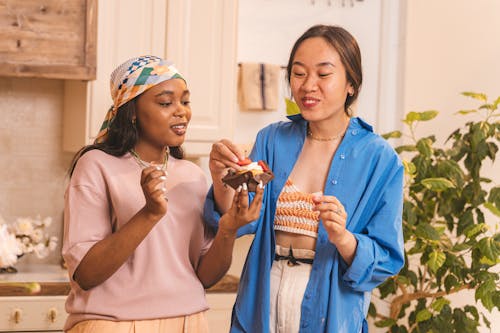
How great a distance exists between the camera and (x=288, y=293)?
1696mm

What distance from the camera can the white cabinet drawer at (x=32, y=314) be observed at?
282cm

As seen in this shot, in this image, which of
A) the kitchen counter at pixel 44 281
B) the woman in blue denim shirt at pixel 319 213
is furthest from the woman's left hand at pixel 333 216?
the kitchen counter at pixel 44 281

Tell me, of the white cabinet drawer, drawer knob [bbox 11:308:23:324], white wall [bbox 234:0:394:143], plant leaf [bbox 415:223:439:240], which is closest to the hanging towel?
white wall [bbox 234:0:394:143]

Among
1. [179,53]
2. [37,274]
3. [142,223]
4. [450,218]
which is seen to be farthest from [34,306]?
[450,218]

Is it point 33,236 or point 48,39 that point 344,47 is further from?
point 33,236

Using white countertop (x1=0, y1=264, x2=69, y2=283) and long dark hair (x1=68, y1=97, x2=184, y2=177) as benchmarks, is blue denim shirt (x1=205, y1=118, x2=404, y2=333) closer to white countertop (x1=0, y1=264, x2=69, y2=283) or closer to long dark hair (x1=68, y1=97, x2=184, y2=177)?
long dark hair (x1=68, y1=97, x2=184, y2=177)

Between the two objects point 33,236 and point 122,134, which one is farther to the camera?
point 33,236

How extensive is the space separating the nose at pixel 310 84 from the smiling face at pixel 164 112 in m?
0.27

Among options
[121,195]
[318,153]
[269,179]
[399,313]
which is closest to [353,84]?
[318,153]

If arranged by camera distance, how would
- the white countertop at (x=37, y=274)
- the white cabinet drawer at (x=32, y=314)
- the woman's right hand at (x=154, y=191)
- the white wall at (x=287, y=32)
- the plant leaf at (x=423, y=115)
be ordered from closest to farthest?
the woman's right hand at (x=154, y=191) < the white cabinet drawer at (x=32, y=314) < the white countertop at (x=37, y=274) < the plant leaf at (x=423, y=115) < the white wall at (x=287, y=32)

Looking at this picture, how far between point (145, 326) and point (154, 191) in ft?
0.98

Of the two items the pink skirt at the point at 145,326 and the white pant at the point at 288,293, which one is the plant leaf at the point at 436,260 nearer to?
the white pant at the point at 288,293

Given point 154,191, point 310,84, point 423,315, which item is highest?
point 310,84

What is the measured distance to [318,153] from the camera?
1777 mm
